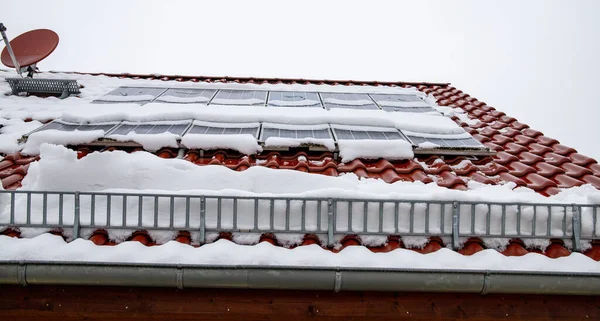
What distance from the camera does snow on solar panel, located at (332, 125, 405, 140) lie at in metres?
5.15

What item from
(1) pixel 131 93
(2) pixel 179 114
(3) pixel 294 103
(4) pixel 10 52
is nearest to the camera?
(2) pixel 179 114

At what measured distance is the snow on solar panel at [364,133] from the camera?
5.15 metres

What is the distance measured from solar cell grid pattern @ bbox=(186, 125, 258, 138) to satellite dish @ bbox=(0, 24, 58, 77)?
430cm

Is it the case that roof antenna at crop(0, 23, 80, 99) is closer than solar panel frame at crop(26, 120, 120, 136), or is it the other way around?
solar panel frame at crop(26, 120, 120, 136)

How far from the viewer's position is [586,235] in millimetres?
3619

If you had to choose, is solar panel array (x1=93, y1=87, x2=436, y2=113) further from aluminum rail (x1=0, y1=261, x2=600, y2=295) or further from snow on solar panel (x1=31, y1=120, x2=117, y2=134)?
aluminum rail (x1=0, y1=261, x2=600, y2=295)

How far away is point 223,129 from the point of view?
207 inches

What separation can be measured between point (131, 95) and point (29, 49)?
9.17 feet

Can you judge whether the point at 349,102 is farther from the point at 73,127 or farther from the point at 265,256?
the point at 265,256

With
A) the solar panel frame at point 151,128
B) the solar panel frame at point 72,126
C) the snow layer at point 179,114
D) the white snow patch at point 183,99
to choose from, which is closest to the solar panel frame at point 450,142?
the snow layer at point 179,114

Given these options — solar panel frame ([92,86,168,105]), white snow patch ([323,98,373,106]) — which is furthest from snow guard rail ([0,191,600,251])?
white snow patch ([323,98,373,106])

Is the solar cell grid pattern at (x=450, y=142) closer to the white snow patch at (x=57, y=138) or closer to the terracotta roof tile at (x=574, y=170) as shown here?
the terracotta roof tile at (x=574, y=170)

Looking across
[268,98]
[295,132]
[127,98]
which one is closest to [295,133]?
[295,132]

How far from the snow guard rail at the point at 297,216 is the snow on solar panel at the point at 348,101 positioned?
2993mm
